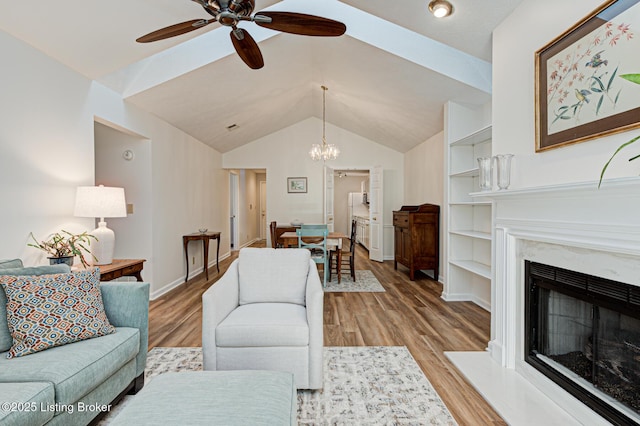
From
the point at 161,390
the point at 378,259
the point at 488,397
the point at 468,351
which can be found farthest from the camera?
the point at 378,259

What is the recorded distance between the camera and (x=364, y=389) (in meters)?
2.12

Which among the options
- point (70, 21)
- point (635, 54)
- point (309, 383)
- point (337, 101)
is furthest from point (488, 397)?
point (337, 101)

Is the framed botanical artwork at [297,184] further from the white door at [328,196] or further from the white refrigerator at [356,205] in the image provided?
the white refrigerator at [356,205]

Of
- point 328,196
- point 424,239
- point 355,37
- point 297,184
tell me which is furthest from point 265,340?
point 297,184

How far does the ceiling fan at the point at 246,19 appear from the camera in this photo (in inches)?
72.0

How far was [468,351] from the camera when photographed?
2.67 metres

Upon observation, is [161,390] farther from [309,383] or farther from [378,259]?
[378,259]

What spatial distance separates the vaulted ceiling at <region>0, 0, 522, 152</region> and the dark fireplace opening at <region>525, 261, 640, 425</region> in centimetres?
204

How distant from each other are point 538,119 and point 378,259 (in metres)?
5.20

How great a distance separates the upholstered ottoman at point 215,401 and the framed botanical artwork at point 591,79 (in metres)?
1.96

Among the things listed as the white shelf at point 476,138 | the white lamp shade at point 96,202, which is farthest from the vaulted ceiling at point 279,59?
the white lamp shade at point 96,202

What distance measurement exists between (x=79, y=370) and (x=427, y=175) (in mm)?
5465

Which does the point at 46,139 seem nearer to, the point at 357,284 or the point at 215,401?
the point at 215,401

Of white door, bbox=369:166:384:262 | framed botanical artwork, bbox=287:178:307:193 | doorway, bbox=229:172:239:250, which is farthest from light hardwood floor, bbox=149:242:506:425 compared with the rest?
doorway, bbox=229:172:239:250
